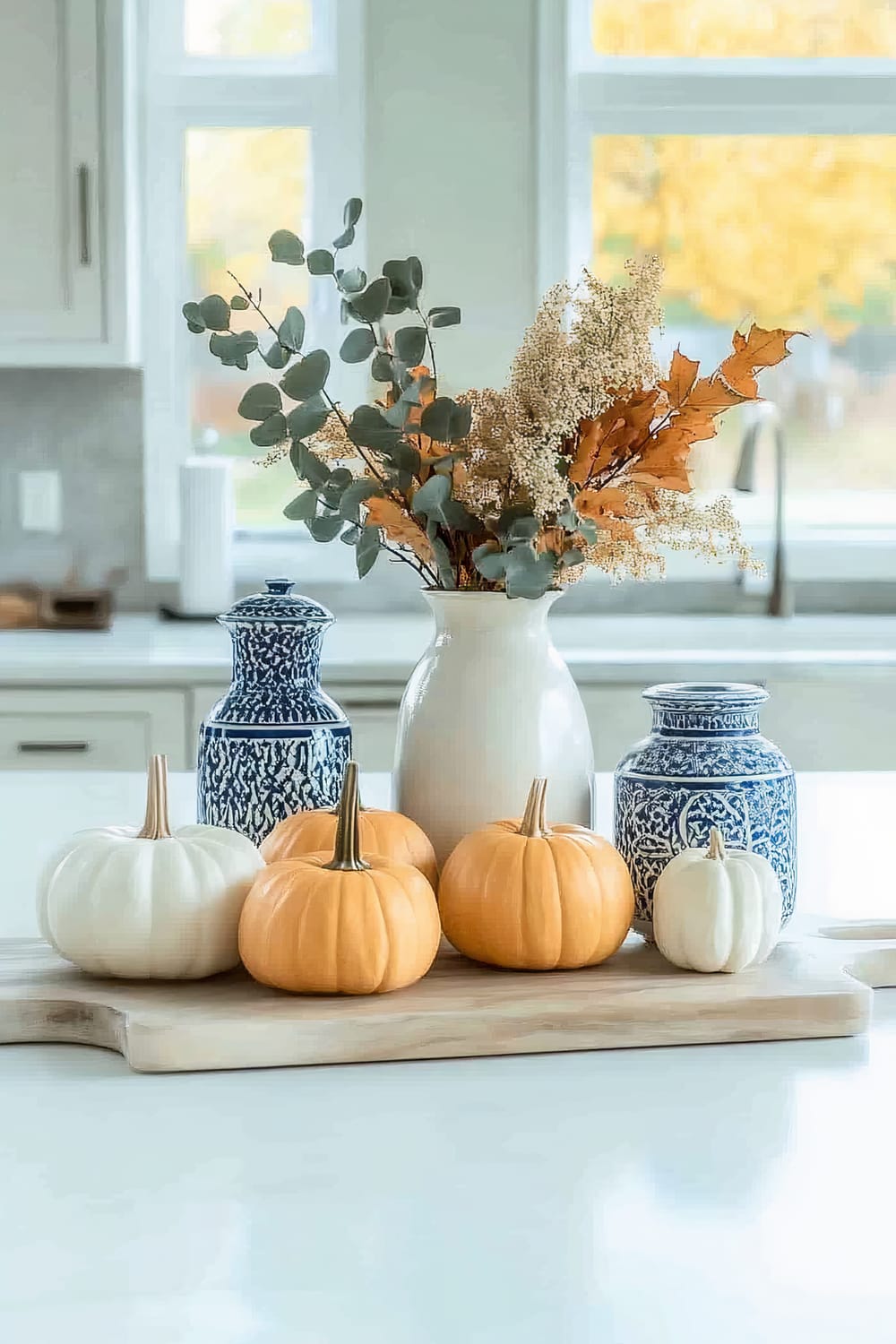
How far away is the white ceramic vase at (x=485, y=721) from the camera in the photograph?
3.50ft

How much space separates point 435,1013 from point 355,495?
355 millimetres

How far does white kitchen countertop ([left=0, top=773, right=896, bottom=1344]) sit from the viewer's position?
1.96ft

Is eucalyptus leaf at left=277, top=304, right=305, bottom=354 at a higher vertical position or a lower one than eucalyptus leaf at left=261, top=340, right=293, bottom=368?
higher

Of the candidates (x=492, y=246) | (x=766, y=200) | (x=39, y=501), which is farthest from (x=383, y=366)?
(x=766, y=200)

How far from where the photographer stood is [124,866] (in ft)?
3.00

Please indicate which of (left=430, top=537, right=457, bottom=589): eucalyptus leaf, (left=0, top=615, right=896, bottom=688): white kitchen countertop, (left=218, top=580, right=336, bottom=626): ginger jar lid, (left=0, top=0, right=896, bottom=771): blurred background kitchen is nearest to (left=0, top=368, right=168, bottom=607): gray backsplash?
(left=0, top=0, right=896, bottom=771): blurred background kitchen

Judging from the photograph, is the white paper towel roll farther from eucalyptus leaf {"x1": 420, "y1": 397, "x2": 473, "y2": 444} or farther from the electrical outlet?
eucalyptus leaf {"x1": 420, "y1": 397, "x2": 473, "y2": 444}

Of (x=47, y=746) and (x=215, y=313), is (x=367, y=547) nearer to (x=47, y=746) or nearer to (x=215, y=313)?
(x=215, y=313)

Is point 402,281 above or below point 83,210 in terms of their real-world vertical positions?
below

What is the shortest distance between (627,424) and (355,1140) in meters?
0.51

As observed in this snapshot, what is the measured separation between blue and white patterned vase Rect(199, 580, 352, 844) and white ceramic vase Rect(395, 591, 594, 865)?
0.06 meters

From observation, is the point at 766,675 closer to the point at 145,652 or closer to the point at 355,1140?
the point at 145,652

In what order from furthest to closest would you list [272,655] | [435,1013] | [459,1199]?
[272,655]
[435,1013]
[459,1199]

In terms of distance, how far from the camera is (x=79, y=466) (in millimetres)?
3289
